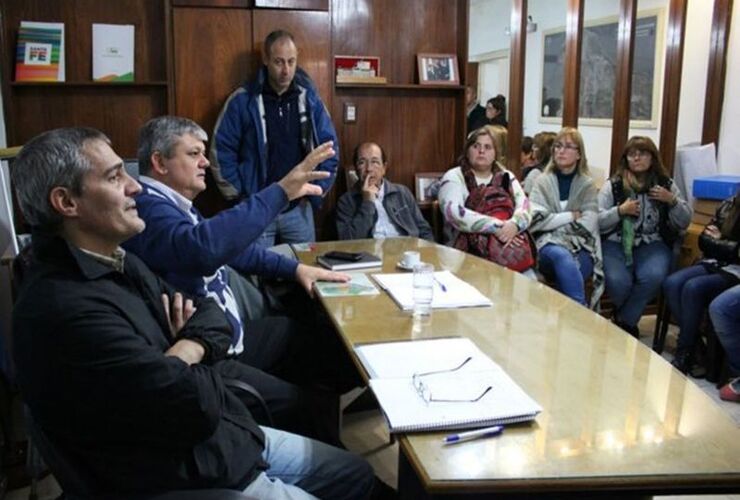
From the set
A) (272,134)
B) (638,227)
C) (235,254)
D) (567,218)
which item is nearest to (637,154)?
(638,227)

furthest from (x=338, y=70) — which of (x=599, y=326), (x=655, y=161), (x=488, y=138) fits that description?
(x=599, y=326)

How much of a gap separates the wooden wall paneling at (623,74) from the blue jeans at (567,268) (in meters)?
1.07

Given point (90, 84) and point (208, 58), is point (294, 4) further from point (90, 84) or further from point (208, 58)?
point (90, 84)

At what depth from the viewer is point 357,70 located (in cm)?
401

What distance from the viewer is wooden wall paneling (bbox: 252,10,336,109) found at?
3.63 m

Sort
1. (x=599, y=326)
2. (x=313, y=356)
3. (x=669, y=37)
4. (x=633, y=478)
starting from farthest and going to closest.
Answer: (x=669, y=37) < (x=313, y=356) < (x=599, y=326) < (x=633, y=478)

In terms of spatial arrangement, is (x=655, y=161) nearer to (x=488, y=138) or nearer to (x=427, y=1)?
(x=488, y=138)

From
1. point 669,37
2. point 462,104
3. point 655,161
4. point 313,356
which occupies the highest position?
point 669,37

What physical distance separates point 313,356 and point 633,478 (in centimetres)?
139

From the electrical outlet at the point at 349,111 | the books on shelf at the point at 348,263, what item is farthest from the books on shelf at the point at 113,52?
the books on shelf at the point at 348,263

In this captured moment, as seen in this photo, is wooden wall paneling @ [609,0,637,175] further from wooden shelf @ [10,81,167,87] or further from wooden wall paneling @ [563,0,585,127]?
wooden shelf @ [10,81,167,87]

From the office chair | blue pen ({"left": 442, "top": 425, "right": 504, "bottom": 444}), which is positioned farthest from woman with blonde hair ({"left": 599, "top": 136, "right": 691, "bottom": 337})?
the office chair

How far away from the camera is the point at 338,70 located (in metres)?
3.96

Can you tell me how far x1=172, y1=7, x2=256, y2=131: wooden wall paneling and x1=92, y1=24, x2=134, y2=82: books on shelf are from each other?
287 millimetres
